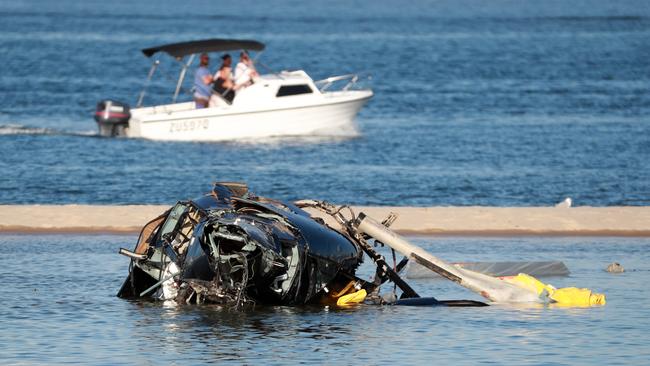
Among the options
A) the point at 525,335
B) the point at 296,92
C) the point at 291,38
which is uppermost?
the point at 291,38

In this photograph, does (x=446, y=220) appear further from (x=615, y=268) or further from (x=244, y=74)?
(x=244, y=74)

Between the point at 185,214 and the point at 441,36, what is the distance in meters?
95.8

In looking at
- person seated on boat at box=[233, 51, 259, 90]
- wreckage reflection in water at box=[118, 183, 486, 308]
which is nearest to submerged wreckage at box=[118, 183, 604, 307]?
wreckage reflection in water at box=[118, 183, 486, 308]

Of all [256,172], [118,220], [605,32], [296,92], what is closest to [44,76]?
[296,92]

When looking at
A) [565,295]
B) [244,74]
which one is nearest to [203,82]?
[244,74]

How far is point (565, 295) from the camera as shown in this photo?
19031 mm

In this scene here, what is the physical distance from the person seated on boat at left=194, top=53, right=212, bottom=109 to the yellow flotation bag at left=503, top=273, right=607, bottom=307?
84.8 ft

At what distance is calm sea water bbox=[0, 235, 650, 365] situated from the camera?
611 inches

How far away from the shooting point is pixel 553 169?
1594 inches

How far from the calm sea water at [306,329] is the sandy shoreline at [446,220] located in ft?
14.9

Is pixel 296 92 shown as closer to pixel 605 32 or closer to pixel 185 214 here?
pixel 185 214

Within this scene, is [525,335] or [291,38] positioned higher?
[291,38]

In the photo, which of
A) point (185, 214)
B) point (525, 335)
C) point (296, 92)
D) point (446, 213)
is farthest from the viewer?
point (296, 92)

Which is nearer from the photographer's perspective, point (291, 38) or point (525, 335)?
point (525, 335)
